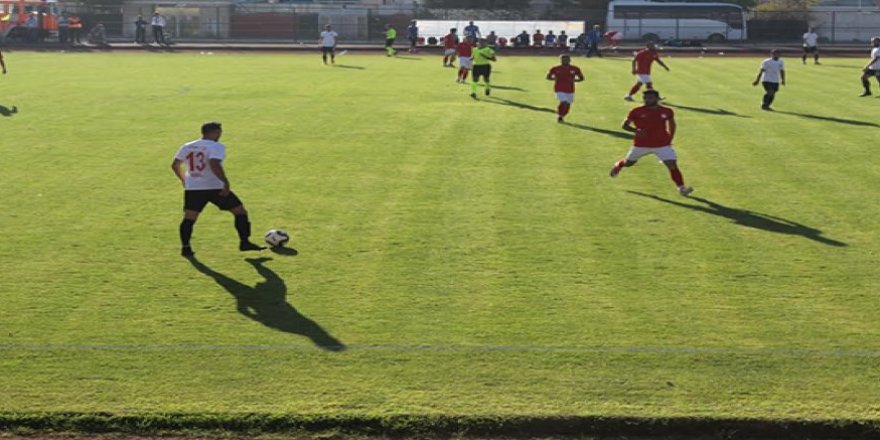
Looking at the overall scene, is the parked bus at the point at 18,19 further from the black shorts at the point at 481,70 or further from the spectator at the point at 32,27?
the black shorts at the point at 481,70

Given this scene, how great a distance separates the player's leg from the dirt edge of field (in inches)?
203

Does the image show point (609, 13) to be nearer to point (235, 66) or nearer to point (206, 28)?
point (206, 28)

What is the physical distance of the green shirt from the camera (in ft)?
105

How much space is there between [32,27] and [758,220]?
57477 mm

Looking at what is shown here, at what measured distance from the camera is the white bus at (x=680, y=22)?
70.9m

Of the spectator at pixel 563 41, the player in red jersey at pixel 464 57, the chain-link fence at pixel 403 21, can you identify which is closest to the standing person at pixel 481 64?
the player in red jersey at pixel 464 57

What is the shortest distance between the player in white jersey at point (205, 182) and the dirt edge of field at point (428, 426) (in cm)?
502

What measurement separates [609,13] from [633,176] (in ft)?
181

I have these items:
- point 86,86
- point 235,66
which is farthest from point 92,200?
point 235,66

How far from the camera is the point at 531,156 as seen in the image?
21500 mm

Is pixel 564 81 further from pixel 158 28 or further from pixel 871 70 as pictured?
pixel 158 28

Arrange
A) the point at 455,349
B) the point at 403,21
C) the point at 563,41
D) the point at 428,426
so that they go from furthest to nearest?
1. the point at 403,21
2. the point at 563,41
3. the point at 455,349
4. the point at 428,426

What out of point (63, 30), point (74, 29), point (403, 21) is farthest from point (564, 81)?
point (403, 21)

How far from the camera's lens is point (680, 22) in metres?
71.1
